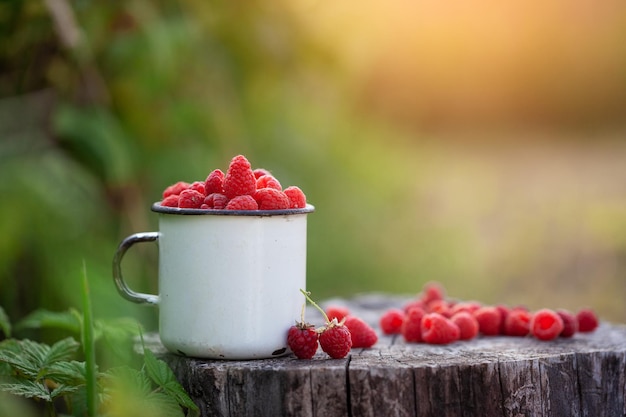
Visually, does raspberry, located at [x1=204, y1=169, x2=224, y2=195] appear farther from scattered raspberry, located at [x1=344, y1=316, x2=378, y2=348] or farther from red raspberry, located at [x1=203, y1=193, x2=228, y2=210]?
scattered raspberry, located at [x1=344, y1=316, x2=378, y2=348]

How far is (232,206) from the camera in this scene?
1372mm

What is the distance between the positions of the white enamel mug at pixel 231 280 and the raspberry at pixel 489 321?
0.48 m

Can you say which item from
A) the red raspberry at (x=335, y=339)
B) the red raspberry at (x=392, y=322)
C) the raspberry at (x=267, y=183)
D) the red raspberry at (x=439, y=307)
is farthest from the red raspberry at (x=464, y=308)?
the raspberry at (x=267, y=183)

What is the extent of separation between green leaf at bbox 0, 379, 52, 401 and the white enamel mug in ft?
0.77

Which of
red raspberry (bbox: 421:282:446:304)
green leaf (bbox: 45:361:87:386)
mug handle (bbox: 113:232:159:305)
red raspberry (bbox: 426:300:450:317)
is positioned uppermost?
mug handle (bbox: 113:232:159:305)

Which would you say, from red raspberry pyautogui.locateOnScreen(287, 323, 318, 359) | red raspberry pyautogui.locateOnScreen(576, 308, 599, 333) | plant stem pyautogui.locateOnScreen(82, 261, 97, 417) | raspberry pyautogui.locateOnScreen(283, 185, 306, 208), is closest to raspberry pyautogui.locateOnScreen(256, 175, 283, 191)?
raspberry pyautogui.locateOnScreen(283, 185, 306, 208)

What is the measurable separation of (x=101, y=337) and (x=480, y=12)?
4.26 m

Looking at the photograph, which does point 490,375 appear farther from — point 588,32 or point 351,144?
point 588,32

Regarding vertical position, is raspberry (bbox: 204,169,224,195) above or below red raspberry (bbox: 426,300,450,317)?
above

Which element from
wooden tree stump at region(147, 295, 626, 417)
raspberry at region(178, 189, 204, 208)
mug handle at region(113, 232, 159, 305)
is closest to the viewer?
wooden tree stump at region(147, 295, 626, 417)

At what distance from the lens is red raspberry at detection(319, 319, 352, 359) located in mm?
1376

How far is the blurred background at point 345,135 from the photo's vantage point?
2283 mm

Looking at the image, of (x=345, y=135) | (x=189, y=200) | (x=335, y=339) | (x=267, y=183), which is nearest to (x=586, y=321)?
(x=335, y=339)

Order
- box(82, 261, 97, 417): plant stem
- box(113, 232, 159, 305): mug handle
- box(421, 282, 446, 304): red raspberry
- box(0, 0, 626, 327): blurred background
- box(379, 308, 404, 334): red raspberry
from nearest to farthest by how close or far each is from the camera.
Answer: box(82, 261, 97, 417): plant stem → box(113, 232, 159, 305): mug handle → box(379, 308, 404, 334): red raspberry → box(421, 282, 446, 304): red raspberry → box(0, 0, 626, 327): blurred background
